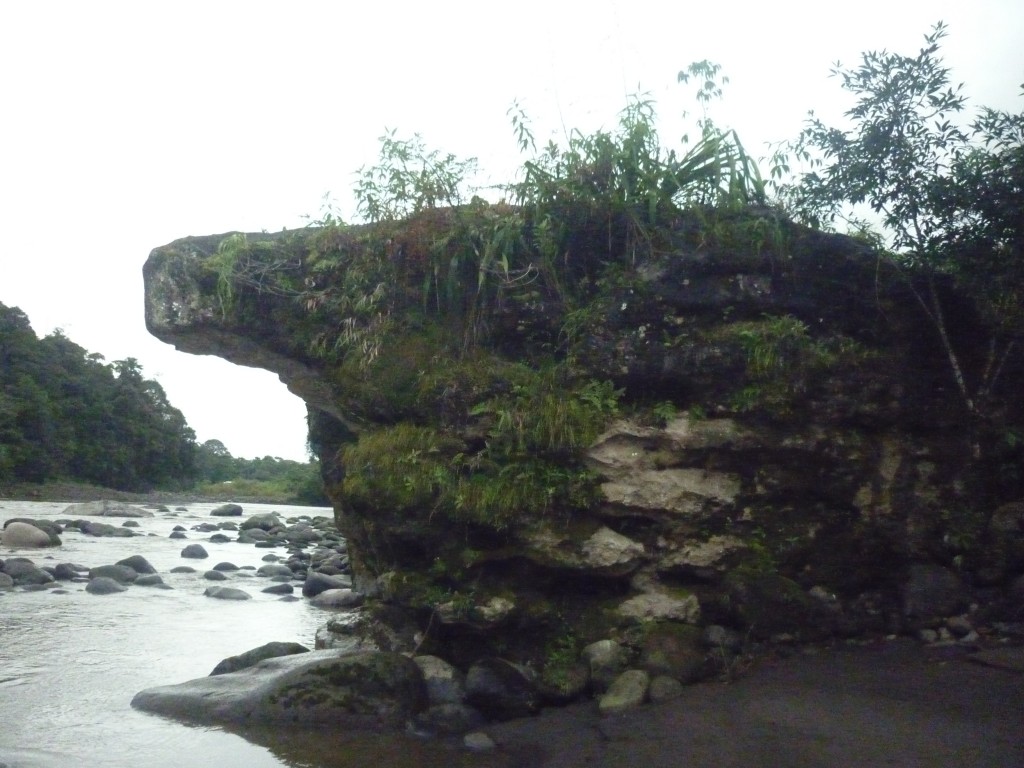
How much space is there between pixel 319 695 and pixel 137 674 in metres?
2.80

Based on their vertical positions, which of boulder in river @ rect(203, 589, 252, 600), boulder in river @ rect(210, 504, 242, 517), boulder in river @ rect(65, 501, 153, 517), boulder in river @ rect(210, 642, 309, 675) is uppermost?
boulder in river @ rect(210, 642, 309, 675)

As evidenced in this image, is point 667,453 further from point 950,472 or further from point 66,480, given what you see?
point 66,480

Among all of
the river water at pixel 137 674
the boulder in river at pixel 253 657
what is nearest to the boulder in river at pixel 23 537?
the river water at pixel 137 674

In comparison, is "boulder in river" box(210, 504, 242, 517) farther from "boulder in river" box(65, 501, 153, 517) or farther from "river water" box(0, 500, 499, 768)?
"river water" box(0, 500, 499, 768)

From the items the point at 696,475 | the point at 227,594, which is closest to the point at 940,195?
the point at 696,475

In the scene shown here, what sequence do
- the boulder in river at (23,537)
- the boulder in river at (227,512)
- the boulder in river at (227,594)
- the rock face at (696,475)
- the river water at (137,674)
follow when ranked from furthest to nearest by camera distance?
the boulder in river at (227,512) < the boulder in river at (23,537) < the boulder in river at (227,594) < the rock face at (696,475) < the river water at (137,674)

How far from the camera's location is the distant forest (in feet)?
126

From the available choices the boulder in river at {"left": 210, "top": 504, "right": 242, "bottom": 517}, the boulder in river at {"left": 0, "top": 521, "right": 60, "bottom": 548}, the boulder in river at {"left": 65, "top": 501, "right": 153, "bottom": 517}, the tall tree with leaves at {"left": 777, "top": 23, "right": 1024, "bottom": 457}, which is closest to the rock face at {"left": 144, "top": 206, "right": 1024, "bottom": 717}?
the tall tree with leaves at {"left": 777, "top": 23, "right": 1024, "bottom": 457}

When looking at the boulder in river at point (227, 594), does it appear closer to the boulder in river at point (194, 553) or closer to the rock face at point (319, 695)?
the boulder in river at point (194, 553)

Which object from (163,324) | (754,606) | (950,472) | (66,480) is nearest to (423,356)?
(163,324)

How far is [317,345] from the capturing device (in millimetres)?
8484

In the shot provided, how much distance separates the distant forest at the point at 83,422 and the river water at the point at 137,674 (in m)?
24.6

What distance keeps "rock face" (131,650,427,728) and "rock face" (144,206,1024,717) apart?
547 mm

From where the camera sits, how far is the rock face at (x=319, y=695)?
632 centimetres
